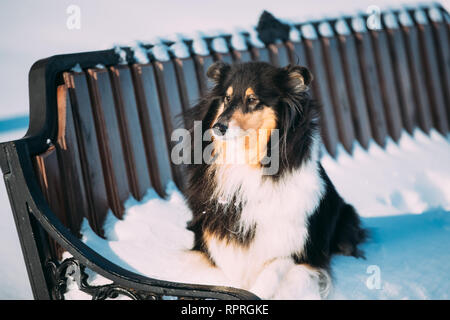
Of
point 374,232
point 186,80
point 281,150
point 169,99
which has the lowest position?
point 374,232

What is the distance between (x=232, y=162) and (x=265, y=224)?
0.39m

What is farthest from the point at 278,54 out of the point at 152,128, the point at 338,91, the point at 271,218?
the point at 271,218

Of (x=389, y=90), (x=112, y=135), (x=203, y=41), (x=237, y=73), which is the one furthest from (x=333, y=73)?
(x=112, y=135)

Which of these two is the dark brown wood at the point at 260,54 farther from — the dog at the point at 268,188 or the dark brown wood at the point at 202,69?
the dog at the point at 268,188

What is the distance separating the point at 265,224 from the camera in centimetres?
221

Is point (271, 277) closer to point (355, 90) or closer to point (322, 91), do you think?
point (322, 91)

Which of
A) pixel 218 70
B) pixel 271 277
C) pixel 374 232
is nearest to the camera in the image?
pixel 271 277

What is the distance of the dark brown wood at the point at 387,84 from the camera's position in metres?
4.09

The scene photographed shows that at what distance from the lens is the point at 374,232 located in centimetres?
275

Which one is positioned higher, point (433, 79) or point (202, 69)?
point (202, 69)

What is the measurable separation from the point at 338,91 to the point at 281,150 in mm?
1990

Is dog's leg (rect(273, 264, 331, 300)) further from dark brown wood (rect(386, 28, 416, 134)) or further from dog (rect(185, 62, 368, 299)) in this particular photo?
dark brown wood (rect(386, 28, 416, 134))
